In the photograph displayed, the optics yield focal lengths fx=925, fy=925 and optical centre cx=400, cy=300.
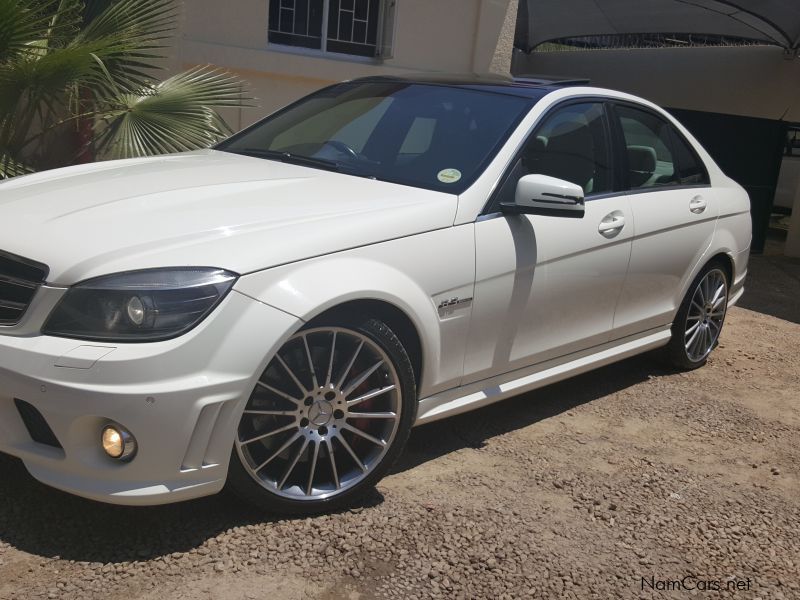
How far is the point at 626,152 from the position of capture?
4.86 m

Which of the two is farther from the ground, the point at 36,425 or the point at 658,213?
the point at 658,213

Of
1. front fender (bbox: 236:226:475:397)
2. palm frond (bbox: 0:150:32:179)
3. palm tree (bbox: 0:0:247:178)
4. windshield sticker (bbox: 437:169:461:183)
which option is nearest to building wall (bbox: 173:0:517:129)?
palm tree (bbox: 0:0:247:178)

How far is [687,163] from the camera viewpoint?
18.0 ft

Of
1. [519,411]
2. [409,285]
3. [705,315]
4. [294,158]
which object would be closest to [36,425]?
[409,285]

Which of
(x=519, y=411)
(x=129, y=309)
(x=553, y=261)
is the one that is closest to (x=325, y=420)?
(x=129, y=309)

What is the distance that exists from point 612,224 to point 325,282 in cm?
191

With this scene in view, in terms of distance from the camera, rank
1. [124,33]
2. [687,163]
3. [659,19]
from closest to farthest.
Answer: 1. [687,163]
2. [124,33]
3. [659,19]

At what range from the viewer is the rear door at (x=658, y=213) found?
15.9 feet

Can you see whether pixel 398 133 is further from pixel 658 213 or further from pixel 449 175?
pixel 658 213

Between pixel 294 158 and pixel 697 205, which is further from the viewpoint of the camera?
pixel 697 205

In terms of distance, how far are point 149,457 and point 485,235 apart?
167cm

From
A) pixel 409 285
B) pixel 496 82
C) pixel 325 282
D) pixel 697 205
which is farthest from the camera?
pixel 697 205

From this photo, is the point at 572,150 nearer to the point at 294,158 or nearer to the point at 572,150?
the point at 572,150

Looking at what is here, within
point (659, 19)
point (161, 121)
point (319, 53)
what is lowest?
point (161, 121)
